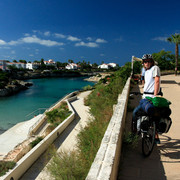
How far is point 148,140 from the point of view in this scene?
3238 millimetres

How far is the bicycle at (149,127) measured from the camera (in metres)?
2.94

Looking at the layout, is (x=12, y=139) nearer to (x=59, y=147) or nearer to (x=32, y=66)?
(x=59, y=147)

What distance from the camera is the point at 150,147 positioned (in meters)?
3.16

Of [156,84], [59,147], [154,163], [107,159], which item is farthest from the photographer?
[59,147]

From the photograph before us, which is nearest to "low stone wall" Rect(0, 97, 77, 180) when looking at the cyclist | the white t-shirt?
the cyclist

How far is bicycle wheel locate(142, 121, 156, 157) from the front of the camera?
3033mm

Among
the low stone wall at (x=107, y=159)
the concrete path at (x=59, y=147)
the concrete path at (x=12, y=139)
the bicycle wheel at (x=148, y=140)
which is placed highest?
the low stone wall at (x=107, y=159)

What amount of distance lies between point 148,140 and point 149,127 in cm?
29

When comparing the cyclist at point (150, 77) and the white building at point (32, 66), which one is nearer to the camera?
the cyclist at point (150, 77)

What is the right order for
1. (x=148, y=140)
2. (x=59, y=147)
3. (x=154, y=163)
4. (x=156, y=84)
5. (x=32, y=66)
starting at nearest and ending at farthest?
(x=156, y=84), (x=154, y=163), (x=148, y=140), (x=59, y=147), (x=32, y=66)

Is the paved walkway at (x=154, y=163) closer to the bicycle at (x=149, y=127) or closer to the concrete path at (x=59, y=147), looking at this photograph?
the bicycle at (x=149, y=127)

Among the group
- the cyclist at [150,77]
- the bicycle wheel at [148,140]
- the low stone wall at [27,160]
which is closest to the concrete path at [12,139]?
the low stone wall at [27,160]

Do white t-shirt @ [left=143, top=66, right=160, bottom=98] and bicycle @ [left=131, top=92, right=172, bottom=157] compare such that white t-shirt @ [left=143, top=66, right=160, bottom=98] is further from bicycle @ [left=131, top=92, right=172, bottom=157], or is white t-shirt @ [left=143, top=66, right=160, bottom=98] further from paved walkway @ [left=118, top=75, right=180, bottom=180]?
paved walkway @ [left=118, top=75, right=180, bottom=180]

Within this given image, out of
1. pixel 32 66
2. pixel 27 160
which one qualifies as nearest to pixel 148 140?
pixel 27 160
